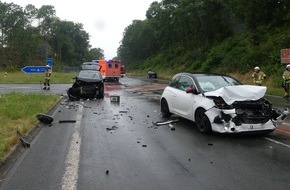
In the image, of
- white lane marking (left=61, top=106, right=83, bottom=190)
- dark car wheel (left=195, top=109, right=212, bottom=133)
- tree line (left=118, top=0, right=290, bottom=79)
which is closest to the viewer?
white lane marking (left=61, top=106, right=83, bottom=190)

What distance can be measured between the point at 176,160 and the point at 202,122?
2850 mm

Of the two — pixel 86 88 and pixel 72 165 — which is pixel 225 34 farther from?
pixel 72 165

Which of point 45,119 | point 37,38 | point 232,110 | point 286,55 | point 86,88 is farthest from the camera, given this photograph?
point 37,38

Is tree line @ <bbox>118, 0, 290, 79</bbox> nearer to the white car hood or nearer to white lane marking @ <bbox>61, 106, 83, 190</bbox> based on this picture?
the white car hood

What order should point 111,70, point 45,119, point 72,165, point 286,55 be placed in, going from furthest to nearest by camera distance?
point 111,70
point 286,55
point 45,119
point 72,165

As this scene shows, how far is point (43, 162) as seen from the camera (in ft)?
22.5

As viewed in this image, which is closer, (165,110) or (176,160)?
(176,160)

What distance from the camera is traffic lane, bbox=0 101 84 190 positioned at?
5.65 meters

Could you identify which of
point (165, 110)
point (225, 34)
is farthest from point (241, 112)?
point (225, 34)

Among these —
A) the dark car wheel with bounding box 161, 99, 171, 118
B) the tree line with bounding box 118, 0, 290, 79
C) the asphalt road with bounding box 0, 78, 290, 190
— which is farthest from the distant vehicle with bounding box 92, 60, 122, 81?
the asphalt road with bounding box 0, 78, 290, 190

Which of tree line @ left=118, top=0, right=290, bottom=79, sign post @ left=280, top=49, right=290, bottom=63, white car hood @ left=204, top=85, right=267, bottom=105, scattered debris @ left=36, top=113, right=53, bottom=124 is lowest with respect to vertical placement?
scattered debris @ left=36, top=113, right=53, bottom=124

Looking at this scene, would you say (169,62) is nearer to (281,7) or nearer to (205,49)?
(205,49)

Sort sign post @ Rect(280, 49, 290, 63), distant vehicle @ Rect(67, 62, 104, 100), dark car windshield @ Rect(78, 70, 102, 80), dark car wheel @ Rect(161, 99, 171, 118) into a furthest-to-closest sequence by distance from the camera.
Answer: sign post @ Rect(280, 49, 290, 63)
dark car windshield @ Rect(78, 70, 102, 80)
distant vehicle @ Rect(67, 62, 104, 100)
dark car wheel @ Rect(161, 99, 171, 118)

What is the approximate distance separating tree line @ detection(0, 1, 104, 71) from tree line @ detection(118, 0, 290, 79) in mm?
32838
